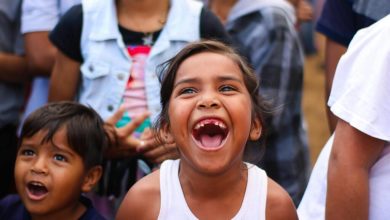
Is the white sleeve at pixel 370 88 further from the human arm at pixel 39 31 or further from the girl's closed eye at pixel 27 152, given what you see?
the human arm at pixel 39 31

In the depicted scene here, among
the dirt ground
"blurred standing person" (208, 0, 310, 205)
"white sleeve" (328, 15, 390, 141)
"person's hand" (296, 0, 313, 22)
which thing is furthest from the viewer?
the dirt ground

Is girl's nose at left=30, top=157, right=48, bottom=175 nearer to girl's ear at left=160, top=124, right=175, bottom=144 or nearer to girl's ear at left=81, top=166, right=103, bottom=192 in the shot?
girl's ear at left=81, top=166, right=103, bottom=192

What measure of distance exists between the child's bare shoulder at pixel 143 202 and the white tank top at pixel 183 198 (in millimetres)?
24

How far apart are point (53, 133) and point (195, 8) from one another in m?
0.73

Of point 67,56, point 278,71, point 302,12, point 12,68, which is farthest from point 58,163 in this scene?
point 302,12

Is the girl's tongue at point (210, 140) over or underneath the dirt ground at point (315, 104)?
over

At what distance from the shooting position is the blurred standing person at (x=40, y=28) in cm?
315

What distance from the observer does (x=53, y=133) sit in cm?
271

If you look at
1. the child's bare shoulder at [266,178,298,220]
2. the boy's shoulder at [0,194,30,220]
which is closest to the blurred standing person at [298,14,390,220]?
the child's bare shoulder at [266,178,298,220]

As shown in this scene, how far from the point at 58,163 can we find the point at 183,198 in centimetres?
59

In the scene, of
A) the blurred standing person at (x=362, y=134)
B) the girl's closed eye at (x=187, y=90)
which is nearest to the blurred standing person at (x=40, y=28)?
the girl's closed eye at (x=187, y=90)

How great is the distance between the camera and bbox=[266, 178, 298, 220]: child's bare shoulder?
233 cm

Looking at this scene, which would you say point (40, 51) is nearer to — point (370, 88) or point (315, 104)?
point (370, 88)

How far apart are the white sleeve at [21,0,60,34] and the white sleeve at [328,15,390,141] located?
1487 millimetres
